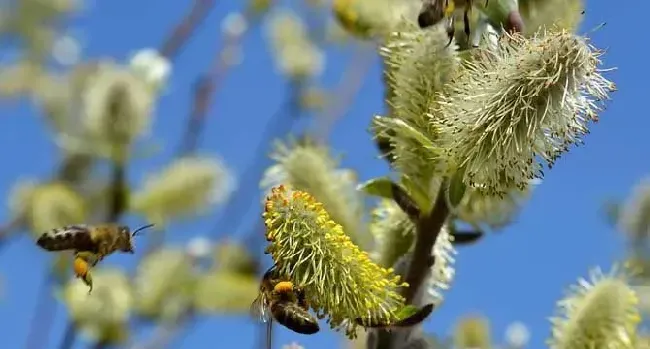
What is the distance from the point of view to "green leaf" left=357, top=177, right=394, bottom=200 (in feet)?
2.94

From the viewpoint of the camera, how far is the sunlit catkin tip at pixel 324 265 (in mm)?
775

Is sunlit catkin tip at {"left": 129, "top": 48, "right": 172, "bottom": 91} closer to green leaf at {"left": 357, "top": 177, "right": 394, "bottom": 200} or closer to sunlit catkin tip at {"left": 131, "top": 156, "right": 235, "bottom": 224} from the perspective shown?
sunlit catkin tip at {"left": 131, "top": 156, "right": 235, "bottom": 224}

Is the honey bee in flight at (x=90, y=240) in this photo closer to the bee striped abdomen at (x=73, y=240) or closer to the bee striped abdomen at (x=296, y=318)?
the bee striped abdomen at (x=73, y=240)

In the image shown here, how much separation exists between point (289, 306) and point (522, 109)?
0.24 metres

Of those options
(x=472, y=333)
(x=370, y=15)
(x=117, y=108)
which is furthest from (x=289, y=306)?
(x=117, y=108)

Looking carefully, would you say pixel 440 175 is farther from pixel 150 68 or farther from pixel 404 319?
pixel 150 68

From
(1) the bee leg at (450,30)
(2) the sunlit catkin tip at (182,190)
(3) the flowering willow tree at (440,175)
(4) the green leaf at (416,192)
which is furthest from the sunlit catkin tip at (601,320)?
(2) the sunlit catkin tip at (182,190)

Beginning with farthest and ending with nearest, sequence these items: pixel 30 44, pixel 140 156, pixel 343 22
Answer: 1. pixel 30 44
2. pixel 140 156
3. pixel 343 22

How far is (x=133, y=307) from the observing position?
2.14 meters

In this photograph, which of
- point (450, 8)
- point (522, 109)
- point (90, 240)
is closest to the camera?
point (522, 109)

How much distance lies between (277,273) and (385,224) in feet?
0.60

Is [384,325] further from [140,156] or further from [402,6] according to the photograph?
[140,156]

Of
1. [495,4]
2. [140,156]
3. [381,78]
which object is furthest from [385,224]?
[140,156]

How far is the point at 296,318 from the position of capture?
0.80m
